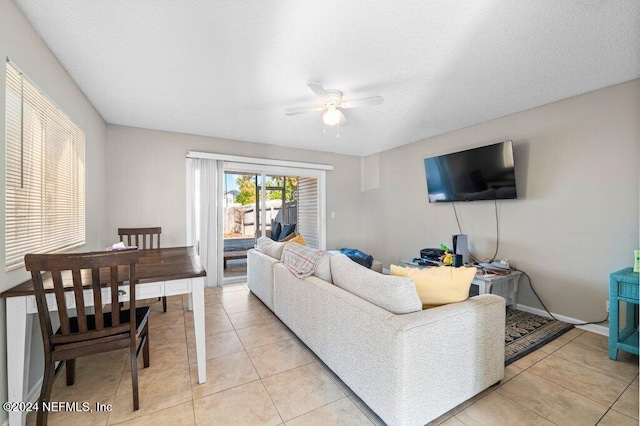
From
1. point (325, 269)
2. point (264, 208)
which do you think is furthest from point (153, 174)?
point (325, 269)

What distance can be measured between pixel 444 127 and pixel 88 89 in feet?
13.9

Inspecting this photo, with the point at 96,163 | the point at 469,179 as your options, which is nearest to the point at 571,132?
the point at 469,179

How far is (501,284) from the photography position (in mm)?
3018

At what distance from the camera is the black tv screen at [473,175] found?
3.12m

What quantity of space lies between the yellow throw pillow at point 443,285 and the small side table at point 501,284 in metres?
1.46

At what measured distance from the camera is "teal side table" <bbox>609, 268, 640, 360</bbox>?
1991 mm

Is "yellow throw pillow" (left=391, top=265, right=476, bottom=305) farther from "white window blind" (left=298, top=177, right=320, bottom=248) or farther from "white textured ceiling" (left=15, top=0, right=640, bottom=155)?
"white window blind" (left=298, top=177, right=320, bottom=248)

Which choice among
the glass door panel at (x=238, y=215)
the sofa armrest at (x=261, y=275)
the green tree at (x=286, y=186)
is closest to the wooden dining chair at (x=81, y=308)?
the sofa armrest at (x=261, y=275)

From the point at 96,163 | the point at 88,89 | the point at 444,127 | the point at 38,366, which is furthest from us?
the point at 444,127

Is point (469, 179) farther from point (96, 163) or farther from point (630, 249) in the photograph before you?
point (96, 163)

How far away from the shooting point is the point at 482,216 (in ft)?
11.7

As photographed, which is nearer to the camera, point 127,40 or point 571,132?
point 127,40

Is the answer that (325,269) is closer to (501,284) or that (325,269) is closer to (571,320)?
(501,284)

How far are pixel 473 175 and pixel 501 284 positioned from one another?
1.38 meters
